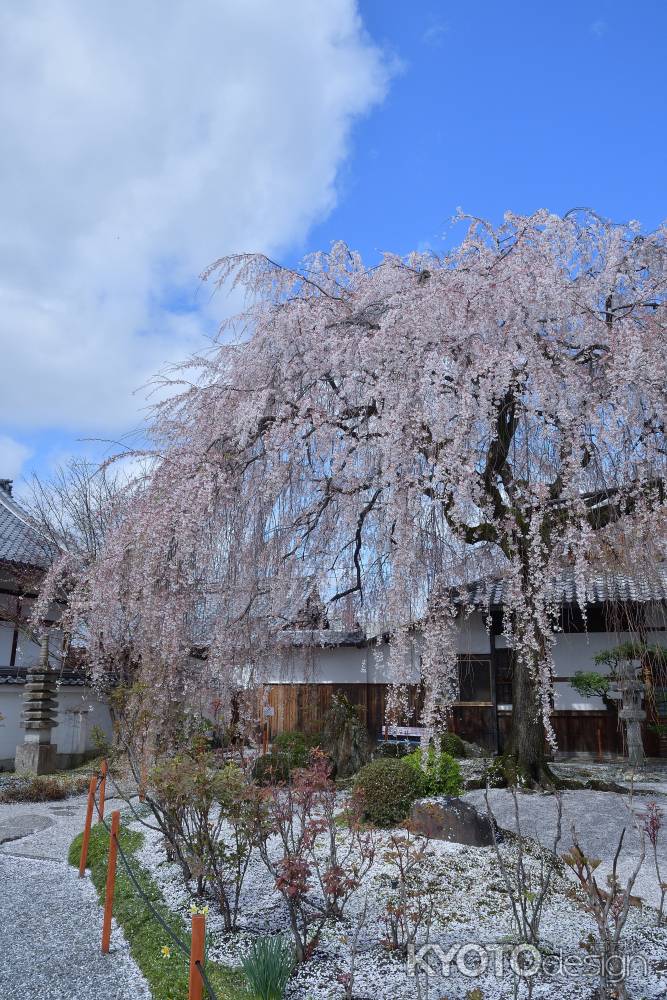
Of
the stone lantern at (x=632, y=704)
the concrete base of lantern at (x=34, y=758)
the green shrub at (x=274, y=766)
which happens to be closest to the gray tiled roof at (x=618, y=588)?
the stone lantern at (x=632, y=704)

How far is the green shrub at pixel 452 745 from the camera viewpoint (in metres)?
11.1

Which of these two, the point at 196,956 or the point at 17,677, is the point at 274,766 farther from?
the point at 196,956

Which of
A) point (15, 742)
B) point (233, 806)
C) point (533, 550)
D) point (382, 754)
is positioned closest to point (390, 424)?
point (533, 550)

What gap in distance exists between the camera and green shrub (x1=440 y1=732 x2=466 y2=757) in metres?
11.1

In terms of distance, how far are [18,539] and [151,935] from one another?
12.0m

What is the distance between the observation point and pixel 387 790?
6.89m

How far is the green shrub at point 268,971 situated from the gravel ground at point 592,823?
8.69 ft

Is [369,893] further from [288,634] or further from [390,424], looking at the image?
[288,634]

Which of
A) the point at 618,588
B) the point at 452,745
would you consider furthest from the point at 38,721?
the point at 618,588

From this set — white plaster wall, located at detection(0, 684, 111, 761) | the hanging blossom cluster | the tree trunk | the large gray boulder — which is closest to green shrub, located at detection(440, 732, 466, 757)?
the tree trunk

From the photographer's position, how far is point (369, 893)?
488 cm

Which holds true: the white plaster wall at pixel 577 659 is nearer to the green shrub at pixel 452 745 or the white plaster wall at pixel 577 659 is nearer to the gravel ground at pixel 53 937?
the green shrub at pixel 452 745

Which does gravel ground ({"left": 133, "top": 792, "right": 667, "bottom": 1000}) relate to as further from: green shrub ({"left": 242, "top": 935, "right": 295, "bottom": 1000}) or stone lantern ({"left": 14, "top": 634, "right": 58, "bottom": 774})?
stone lantern ({"left": 14, "top": 634, "right": 58, "bottom": 774})

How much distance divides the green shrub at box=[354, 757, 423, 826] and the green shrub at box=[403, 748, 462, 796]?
1.97ft
